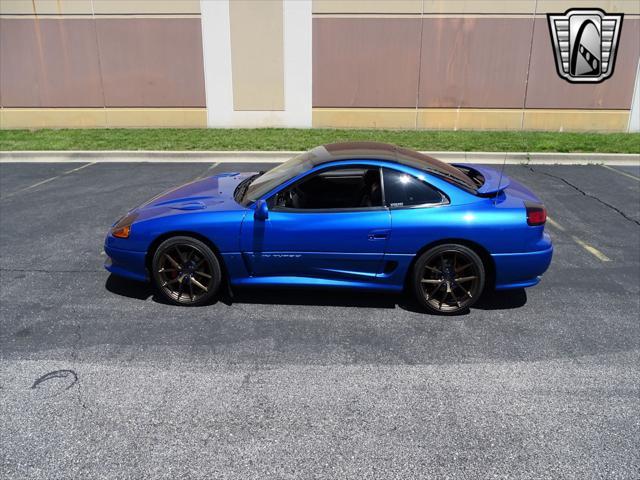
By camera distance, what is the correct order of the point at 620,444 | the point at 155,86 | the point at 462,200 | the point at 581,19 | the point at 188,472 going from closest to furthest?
the point at 188,472, the point at 620,444, the point at 462,200, the point at 581,19, the point at 155,86

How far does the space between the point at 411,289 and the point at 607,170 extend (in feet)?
26.7

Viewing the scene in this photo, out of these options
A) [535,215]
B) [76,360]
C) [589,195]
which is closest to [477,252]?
[535,215]

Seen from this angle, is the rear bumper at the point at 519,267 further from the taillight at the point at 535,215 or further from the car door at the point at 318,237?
the car door at the point at 318,237

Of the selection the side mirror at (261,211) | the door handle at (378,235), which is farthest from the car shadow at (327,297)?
the side mirror at (261,211)

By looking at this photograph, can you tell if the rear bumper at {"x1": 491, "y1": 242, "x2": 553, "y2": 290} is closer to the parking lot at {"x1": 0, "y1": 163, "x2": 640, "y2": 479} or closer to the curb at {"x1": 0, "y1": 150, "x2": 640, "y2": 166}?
the parking lot at {"x1": 0, "y1": 163, "x2": 640, "y2": 479}

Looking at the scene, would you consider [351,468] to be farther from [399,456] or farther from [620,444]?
[620,444]

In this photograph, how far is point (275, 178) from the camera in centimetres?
491

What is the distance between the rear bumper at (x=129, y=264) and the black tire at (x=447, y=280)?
8.23ft

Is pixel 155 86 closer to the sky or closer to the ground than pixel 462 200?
closer to the sky

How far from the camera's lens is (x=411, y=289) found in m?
4.66

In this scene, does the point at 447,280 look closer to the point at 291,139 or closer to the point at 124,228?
the point at 124,228

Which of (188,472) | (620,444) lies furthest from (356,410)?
(620,444)

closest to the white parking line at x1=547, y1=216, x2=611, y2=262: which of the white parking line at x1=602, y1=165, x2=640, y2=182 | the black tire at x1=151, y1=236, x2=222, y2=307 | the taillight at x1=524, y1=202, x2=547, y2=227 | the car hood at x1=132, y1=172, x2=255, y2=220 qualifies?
the taillight at x1=524, y1=202, x2=547, y2=227

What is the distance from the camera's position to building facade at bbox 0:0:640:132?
14.4m
